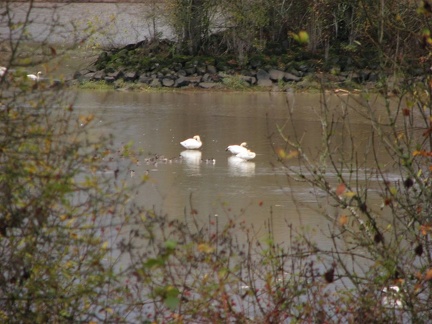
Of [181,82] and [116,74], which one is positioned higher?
[116,74]

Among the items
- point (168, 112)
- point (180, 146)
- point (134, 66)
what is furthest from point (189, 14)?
point (180, 146)

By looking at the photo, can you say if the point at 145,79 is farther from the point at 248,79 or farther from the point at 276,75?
the point at 276,75

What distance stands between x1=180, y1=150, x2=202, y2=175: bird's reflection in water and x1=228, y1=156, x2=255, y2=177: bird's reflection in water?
0.49 meters

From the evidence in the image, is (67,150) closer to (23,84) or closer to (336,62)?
(23,84)

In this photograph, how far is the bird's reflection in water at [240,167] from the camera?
12.3 m

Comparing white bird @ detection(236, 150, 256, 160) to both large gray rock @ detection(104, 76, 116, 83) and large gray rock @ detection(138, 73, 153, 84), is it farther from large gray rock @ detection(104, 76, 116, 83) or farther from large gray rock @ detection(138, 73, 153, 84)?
large gray rock @ detection(104, 76, 116, 83)

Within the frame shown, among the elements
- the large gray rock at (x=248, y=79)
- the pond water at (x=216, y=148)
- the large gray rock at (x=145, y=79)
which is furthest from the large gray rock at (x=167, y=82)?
the large gray rock at (x=248, y=79)

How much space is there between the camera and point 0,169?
429 cm

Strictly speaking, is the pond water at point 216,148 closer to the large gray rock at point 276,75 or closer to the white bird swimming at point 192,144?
the white bird swimming at point 192,144

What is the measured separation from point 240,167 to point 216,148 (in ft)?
6.57

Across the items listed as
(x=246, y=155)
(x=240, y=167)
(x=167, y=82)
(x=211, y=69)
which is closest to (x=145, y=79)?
(x=167, y=82)

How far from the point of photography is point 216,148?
1467 cm

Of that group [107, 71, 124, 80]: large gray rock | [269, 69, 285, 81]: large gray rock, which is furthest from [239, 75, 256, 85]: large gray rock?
[107, 71, 124, 80]: large gray rock

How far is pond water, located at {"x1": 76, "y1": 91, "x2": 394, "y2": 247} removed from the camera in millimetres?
9273
